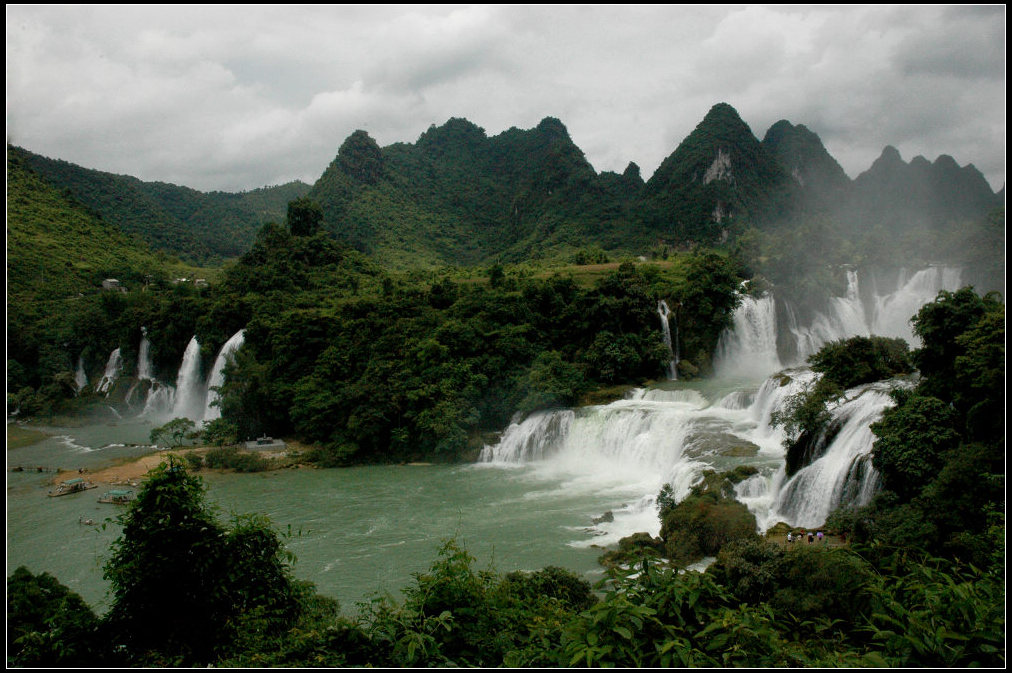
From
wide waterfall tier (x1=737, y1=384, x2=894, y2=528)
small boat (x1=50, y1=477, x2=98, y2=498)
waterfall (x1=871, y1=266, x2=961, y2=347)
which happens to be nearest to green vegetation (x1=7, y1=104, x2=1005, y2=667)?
wide waterfall tier (x1=737, y1=384, x2=894, y2=528)

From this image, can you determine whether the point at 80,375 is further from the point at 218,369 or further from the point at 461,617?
the point at 461,617

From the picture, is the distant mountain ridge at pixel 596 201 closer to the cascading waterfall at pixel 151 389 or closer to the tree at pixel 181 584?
the cascading waterfall at pixel 151 389

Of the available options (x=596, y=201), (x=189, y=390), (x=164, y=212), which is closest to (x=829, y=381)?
(x=189, y=390)

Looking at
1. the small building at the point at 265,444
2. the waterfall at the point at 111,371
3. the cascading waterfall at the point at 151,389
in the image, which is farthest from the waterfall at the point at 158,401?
the small building at the point at 265,444

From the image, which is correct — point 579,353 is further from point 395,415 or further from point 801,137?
point 801,137

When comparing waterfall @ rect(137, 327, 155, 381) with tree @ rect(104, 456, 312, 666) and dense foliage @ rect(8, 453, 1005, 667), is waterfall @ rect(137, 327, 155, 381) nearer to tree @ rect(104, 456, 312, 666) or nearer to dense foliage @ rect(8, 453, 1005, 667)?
dense foliage @ rect(8, 453, 1005, 667)

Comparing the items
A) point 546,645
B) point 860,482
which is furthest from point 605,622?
point 860,482
